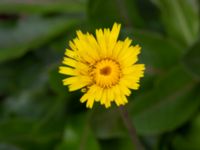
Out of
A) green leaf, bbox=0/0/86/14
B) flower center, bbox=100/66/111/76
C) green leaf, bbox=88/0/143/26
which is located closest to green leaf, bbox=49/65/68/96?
green leaf, bbox=88/0/143/26

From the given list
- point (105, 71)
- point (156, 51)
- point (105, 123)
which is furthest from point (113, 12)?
Answer: point (105, 71)

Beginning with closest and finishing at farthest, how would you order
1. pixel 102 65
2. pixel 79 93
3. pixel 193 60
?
pixel 102 65, pixel 193 60, pixel 79 93

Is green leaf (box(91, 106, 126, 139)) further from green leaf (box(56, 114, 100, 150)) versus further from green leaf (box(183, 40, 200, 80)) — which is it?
green leaf (box(183, 40, 200, 80))

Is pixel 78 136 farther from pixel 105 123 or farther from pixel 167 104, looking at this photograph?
pixel 167 104

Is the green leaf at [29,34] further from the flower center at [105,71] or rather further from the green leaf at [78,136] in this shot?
the flower center at [105,71]

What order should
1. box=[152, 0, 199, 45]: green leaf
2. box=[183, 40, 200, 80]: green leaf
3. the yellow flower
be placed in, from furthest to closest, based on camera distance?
box=[152, 0, 199, 45]: green leaf → box=[183, 40, 200, 80]: green leaf → the yellow flower

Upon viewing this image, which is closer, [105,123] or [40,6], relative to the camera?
[105,123]
